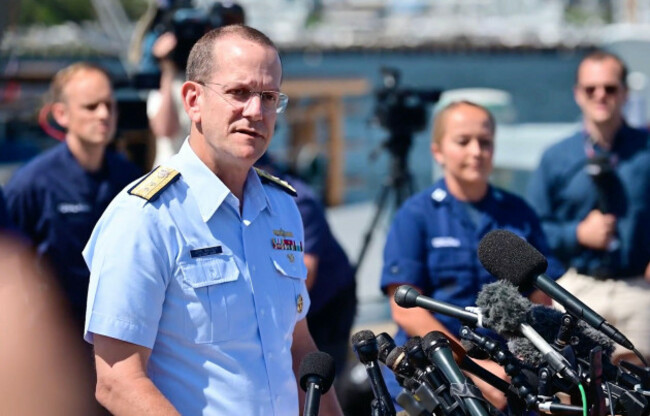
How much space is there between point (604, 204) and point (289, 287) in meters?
2.36

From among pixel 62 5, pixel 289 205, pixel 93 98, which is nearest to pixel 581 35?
pixel 93 98

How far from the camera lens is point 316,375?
226 cm

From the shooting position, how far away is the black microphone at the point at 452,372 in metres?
2.02

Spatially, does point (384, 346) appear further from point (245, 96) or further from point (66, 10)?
point (66, 10)

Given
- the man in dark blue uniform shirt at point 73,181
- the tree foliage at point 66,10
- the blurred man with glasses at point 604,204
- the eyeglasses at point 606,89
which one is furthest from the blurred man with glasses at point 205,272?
the tree foliage at point 66,10

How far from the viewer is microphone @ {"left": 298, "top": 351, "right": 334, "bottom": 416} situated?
221 centimetres

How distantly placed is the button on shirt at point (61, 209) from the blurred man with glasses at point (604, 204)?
1932 mm

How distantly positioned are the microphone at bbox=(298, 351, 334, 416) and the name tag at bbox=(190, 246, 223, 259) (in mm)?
321

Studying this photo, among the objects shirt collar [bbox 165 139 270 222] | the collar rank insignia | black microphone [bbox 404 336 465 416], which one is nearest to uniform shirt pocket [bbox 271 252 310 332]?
the collar rank insignia

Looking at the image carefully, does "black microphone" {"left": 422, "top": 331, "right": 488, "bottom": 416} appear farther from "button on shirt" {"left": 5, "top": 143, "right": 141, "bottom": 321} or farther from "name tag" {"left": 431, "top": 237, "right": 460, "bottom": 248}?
"button on shirt" {"left": 5, "top": 143, "right": 141, "bottom": 321}

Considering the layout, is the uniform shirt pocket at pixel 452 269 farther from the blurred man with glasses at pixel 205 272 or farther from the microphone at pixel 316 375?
the microphone at pixel 316 375

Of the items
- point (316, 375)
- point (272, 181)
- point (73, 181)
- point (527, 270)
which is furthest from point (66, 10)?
point (527, 270)

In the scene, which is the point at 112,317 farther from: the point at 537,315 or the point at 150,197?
the point at 537,315

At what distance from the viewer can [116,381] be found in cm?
226
